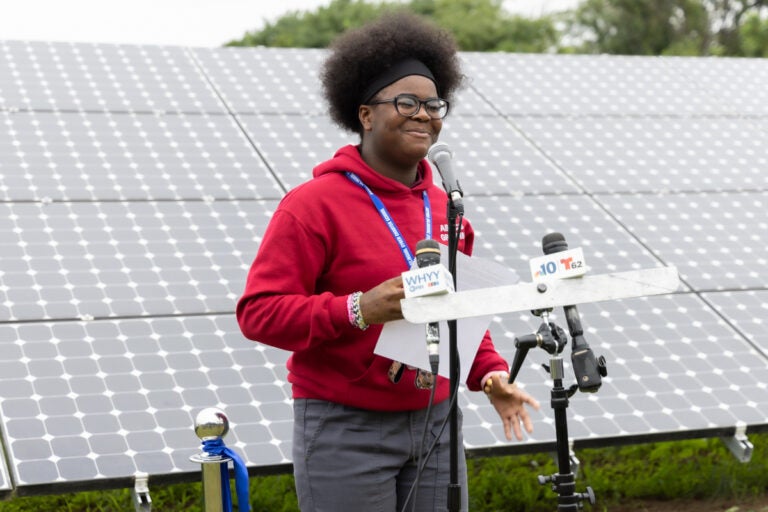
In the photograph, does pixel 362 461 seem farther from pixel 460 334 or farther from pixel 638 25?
pixel 638 25

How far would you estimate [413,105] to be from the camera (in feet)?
11.5

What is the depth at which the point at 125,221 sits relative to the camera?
5742 millimetres

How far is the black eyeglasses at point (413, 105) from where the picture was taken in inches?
138

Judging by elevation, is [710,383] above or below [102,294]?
above

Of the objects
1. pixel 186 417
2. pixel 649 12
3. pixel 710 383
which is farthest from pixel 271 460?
pixel 649 12

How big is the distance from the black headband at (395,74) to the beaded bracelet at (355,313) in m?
0.68

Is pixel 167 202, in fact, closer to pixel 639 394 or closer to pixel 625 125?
pixel 639 394

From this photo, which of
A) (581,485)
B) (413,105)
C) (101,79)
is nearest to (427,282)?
(413,105)

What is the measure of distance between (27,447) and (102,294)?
39.9 inches

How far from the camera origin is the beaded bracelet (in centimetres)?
324

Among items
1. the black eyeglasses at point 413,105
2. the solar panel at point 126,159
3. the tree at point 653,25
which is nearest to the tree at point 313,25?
the tree at point 653,25

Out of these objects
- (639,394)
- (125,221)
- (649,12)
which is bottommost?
(649,12)

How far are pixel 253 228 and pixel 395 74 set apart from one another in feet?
7.70

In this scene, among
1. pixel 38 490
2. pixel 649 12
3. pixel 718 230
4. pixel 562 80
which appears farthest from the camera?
pixel 649 12
